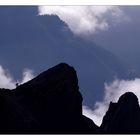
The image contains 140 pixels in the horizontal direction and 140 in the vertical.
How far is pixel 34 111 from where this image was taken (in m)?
45.4

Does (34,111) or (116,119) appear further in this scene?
(116,119)

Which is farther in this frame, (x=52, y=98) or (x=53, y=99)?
(x=53, y=99)

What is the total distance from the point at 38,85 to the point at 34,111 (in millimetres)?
4180

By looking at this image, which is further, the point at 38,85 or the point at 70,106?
the point at 70,106

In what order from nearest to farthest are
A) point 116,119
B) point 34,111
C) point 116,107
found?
point 34,111 < point 116,119 < point 116,107

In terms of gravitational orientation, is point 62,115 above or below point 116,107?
below
